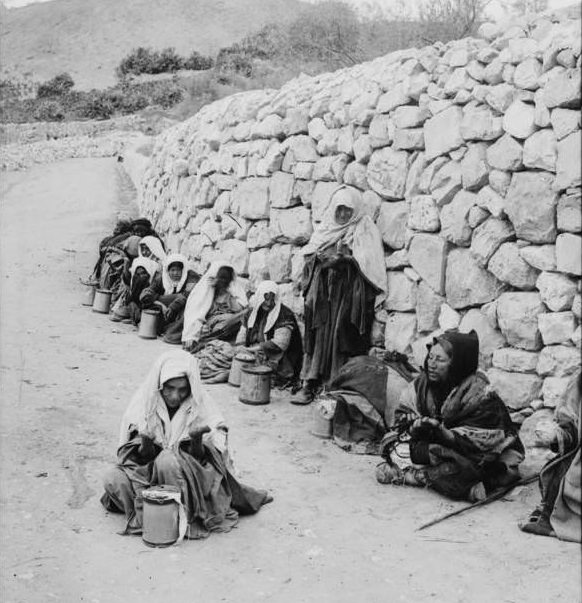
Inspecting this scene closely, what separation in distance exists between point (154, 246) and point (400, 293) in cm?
478

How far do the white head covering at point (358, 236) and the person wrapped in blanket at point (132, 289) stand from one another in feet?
11.1

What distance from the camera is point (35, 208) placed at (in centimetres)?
1675

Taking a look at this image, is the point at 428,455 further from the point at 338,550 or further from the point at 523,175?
the point at 523,175

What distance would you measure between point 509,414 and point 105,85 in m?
39.5

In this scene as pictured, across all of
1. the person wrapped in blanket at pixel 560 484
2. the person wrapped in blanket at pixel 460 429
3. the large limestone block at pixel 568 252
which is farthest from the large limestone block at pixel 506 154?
the person wrapped in blanket at pixel 560 484

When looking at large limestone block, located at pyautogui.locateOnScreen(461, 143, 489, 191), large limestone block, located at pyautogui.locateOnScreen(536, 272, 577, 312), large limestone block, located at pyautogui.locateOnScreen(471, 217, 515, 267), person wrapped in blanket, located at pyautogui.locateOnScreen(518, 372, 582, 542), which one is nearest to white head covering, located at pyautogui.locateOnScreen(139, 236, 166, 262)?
large limestone block, located at pyautogui.locateOnScreen(461, 143, 489, 191)

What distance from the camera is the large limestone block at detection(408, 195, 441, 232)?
6426mm

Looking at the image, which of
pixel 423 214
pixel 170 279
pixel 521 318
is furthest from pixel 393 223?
pixel 170 279

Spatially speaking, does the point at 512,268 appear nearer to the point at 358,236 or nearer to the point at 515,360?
the point at 515,360

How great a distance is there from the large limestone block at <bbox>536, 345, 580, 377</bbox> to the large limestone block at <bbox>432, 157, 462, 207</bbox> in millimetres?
1427

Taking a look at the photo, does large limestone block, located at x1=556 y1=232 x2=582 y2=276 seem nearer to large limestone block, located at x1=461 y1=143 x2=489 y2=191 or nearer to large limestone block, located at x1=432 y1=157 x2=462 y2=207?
large limestone block, located at x1=461 y1=143 x2=489 y2=191

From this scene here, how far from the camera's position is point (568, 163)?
A: 5.25 metres

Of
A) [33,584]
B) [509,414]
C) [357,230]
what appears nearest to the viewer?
[33,584]

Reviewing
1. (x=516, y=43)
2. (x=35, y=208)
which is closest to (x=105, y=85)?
(x=35, y=208)
